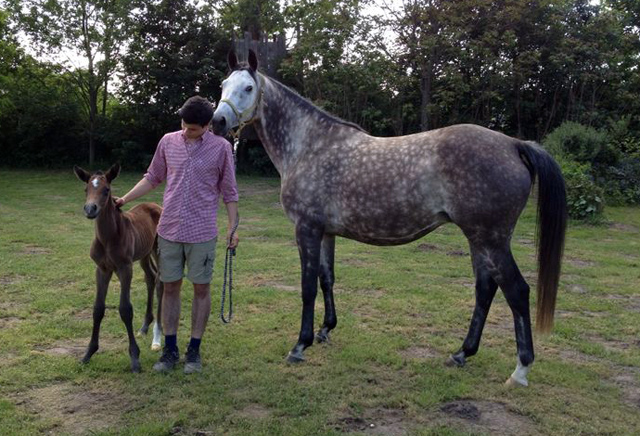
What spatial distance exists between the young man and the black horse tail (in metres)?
2.17

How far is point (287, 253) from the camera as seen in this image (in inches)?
301

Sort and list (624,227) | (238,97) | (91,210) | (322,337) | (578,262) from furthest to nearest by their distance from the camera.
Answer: (624,227) < (578,262) < (322,337) < (238,97) < (91,210)

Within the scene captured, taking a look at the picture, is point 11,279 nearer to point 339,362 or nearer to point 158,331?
point 158,331

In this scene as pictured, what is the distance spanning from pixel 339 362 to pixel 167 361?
1294 mm

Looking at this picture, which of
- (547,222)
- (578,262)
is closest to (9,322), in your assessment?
(547,222)

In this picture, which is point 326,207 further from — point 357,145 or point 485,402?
point 485,402

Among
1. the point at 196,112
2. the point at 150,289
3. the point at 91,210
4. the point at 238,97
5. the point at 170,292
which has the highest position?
the point at 238,97

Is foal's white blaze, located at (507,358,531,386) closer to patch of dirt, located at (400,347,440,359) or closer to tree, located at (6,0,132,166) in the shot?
patch of dirt, located at (400,347,440,359)

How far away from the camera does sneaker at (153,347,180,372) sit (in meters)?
3.68

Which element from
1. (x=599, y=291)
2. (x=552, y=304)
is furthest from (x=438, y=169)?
(x=599, y=291)

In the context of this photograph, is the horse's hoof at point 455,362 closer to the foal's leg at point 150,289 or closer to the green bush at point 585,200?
the foal's leg at point 150,289

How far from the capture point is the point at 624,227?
404 inches

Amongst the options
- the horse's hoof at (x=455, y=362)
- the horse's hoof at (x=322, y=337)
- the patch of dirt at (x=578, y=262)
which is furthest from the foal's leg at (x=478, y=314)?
the patch of dirt at (x=578, y=262)

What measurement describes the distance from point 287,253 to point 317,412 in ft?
15.1
